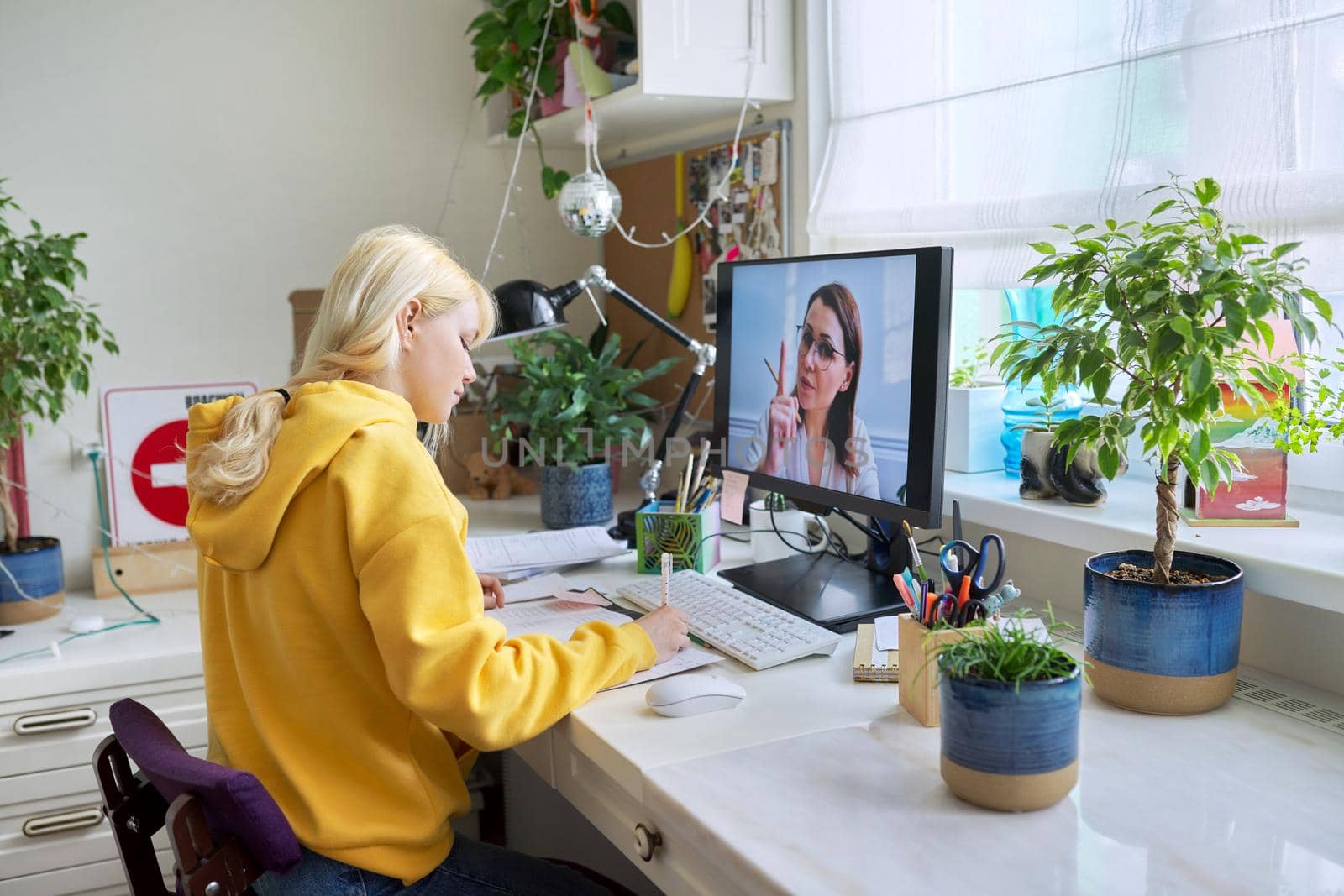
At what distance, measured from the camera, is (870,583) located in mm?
1478

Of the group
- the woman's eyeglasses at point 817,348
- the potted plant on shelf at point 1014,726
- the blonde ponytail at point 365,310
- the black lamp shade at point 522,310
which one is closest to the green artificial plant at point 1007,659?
the potted plant on shelf at point 1014,726

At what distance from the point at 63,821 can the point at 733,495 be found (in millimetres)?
1125

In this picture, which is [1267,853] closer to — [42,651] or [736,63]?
[736,63]

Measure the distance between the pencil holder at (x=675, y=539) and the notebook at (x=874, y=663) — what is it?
0.41 meters

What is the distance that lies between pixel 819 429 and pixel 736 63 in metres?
0.75

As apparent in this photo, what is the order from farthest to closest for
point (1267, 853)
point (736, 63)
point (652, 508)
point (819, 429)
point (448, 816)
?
point (736, 63), point (652, 508), point (819, 429), point (448, 816), point (1267, 853)

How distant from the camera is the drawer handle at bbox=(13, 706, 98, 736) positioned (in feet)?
5.36

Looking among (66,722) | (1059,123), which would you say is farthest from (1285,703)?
(66,722)

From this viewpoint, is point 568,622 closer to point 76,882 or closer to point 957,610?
point 957,610

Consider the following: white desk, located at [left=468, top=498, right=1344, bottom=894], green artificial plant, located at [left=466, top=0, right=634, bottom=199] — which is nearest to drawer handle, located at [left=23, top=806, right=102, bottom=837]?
white desk, located at [left=468, top=498, right=1344, bottom=894]

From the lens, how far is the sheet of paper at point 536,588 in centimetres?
151

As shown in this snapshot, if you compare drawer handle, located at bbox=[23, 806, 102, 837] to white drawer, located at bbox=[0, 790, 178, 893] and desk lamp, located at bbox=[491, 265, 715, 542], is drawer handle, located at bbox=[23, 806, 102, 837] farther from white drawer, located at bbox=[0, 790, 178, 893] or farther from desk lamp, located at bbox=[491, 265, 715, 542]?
desk lamp, located at bbox=[491, 265, 715, 542]

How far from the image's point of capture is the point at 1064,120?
1454mm

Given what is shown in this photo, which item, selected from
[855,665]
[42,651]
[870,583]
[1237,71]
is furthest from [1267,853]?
[42,651]
